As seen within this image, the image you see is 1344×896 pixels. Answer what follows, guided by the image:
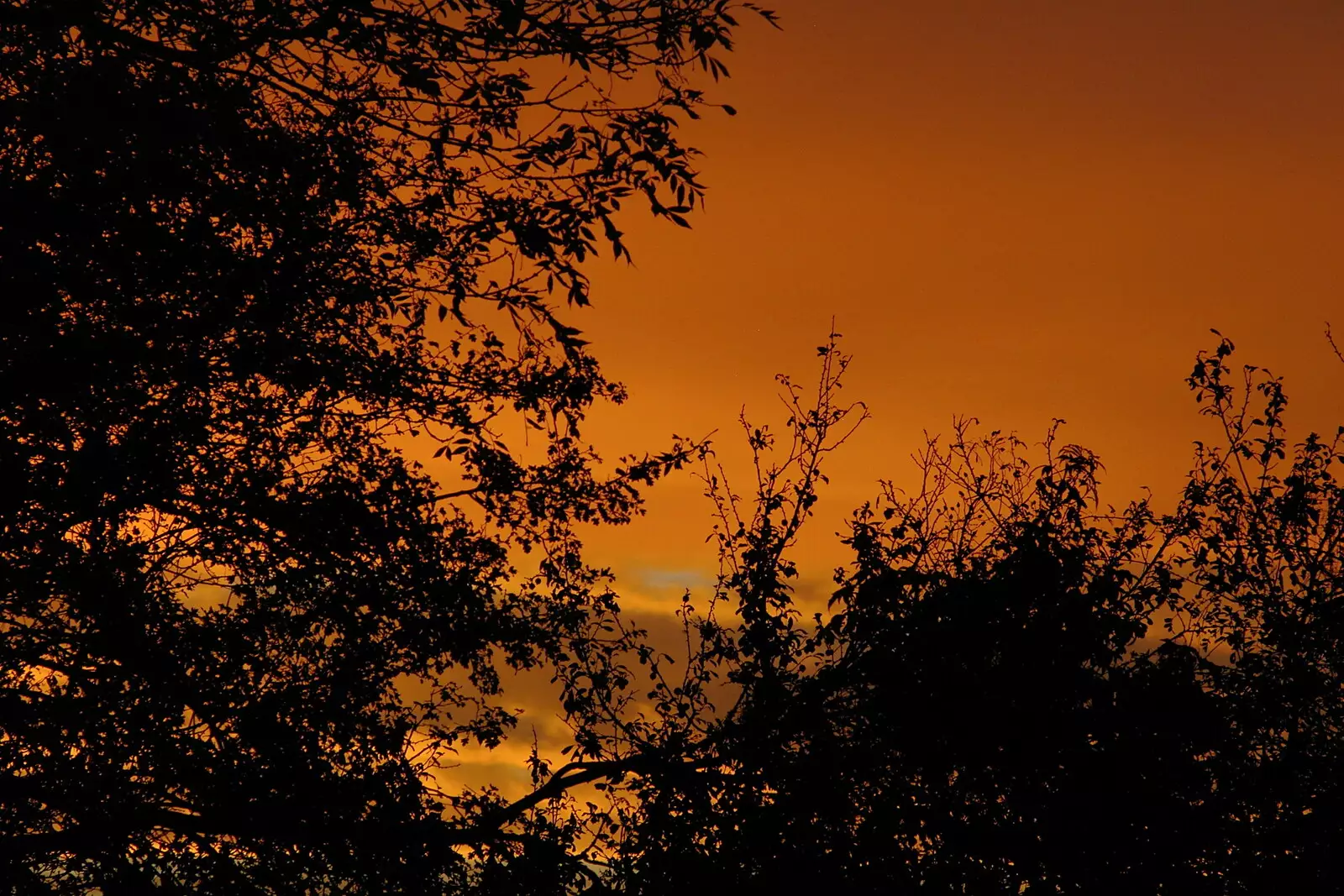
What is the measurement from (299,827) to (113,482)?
10.5ft

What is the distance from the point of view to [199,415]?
29.5ft

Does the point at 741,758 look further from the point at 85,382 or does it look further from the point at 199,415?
the point at 85,382

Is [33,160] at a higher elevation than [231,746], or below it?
higher

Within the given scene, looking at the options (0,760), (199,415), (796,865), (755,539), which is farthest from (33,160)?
(796,865)

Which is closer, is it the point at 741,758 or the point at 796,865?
the point at 796,865

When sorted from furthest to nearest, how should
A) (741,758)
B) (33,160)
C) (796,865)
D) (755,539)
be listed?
(755,539)
(741,758)
(796,865)
(33,160)

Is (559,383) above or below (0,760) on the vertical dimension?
above

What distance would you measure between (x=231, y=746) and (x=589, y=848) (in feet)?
10.4

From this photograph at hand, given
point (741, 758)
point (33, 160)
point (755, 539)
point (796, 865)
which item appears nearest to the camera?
point (33, 160)

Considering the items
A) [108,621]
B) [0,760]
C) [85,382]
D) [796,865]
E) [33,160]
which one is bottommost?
[796,865]

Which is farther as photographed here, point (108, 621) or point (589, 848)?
point (589, 848)

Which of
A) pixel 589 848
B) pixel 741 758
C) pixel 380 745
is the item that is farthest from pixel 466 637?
pixel 741 758

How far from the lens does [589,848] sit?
33.0ft

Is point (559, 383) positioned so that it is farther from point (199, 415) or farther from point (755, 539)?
point (199, 415)
